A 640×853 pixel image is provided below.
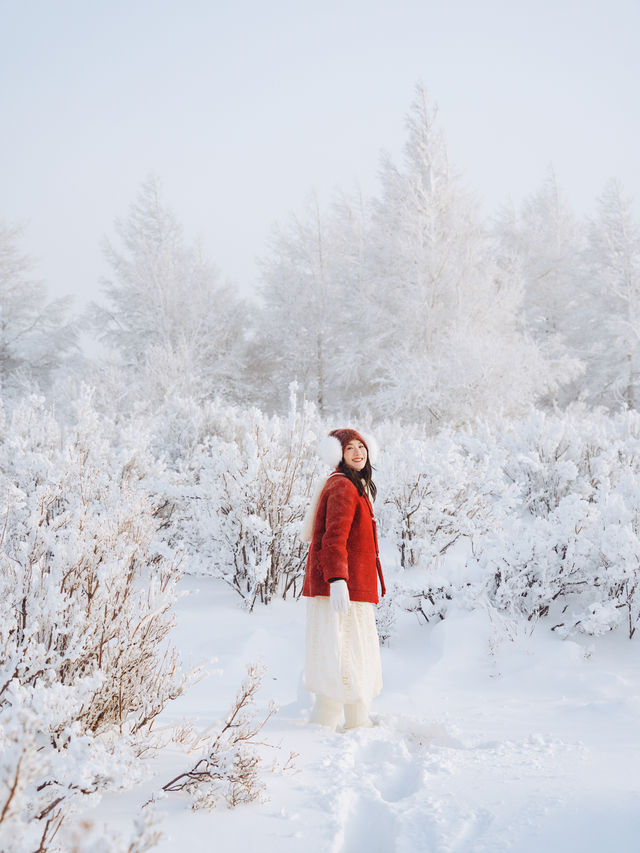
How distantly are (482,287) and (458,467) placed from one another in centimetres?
1078

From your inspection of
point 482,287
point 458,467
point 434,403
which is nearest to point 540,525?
point 458,467

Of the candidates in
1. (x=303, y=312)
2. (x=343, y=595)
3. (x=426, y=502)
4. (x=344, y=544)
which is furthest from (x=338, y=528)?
(x=303, y=312)

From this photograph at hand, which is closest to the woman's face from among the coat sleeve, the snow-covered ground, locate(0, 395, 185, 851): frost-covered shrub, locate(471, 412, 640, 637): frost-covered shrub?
the coat sleeve

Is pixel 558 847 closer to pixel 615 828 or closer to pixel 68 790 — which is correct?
pixel 615 828

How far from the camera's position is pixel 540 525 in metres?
4.32

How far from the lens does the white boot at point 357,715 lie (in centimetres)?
285

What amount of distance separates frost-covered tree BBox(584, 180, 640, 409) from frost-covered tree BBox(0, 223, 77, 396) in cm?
1628

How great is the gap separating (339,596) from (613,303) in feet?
60.3

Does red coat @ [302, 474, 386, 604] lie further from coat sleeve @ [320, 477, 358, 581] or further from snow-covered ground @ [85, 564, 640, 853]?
snow-covered ground @ [85, 564, 640, 853]

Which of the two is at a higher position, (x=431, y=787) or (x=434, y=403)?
(x=434, y=403)

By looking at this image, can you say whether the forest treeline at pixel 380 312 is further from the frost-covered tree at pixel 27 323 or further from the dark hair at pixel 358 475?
the dark hair at pixel 358 475

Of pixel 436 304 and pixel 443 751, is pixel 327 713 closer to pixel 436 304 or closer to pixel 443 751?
pixel 443 751

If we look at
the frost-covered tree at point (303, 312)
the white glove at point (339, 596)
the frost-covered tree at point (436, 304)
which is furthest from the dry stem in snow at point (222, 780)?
the frost-covered tree at point (303, 312)

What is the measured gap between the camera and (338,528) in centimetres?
291
